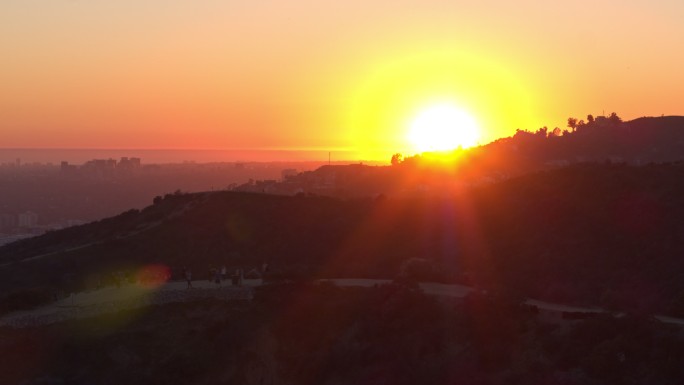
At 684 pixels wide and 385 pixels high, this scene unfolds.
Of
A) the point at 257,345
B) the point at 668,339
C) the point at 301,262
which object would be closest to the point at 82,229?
the point at 301,262

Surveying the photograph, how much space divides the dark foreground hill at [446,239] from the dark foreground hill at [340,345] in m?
3.13

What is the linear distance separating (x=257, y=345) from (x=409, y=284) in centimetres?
500

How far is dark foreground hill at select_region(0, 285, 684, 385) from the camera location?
56.7 feet

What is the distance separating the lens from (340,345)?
20656mm

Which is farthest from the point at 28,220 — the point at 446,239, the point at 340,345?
the point at 340,345

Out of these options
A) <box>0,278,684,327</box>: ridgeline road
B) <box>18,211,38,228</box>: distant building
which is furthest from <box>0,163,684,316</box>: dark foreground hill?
<box>18,211,38,228</box>: distant building

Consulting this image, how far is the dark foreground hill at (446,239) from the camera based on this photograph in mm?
25641

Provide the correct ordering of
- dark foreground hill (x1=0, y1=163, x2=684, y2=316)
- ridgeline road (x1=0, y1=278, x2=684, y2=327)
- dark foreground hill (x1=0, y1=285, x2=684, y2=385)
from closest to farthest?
A: 1. dark foreground hill (x1=0, y1=285, x2=684, y2=385)
2. ridgeline road (x1=0, y1=278, x2=684, y2=327)
3. dark foreground hill (x1=0, y1=163, x2=684, y2=316)

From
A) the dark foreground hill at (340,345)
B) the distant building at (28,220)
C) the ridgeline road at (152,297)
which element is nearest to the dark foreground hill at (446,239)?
the ridgeline road at (152,297)

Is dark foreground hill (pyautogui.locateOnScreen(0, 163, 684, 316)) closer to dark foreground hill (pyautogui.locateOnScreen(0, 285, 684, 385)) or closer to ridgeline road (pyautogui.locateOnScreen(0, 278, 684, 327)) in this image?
ridgeline road (pyautogui.locateOnScreen(0, 278, 684, 327))

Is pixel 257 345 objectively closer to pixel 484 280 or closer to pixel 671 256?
pixel 484 280

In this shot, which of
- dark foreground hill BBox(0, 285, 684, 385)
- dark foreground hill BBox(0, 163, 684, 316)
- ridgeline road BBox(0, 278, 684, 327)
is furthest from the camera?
dark foreground hill BBox(0, 163, 684, 316)

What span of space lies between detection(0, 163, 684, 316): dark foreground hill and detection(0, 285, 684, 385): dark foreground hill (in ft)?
10.3

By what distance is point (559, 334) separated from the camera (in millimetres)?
18578
